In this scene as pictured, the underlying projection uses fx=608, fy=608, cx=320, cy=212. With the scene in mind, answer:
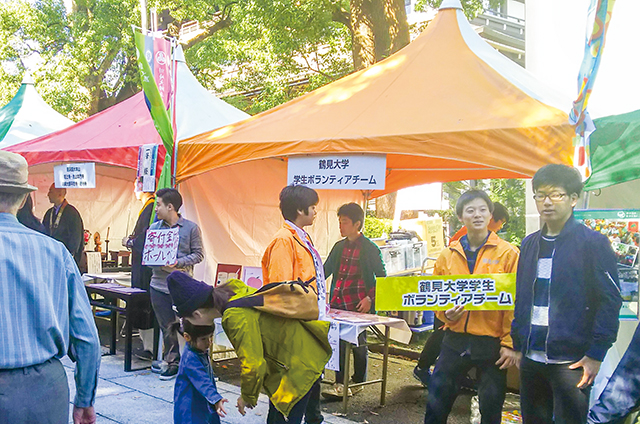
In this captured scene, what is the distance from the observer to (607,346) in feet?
10.1

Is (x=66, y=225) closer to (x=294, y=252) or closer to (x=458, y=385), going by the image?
(x=294, y=252)

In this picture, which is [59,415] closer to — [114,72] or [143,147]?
[143,147]

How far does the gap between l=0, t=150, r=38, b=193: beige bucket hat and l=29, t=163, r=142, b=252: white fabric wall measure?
9575 millimetres

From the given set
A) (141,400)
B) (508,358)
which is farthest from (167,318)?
(508,358)

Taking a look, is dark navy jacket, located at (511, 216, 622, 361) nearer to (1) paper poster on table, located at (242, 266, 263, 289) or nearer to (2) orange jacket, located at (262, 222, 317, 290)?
(2) orange jacket, located at (262, 222, 317, 290)

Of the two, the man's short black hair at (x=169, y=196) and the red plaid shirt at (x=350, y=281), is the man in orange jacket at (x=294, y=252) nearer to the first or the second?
the red plaid shirt at (x=350, y=281)

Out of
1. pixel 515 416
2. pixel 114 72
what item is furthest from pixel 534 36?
pixel 114 72

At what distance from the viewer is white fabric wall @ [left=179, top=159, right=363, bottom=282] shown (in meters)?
7.61

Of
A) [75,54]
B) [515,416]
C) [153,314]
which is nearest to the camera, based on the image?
[515,416]

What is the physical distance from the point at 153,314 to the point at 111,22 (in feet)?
42.4

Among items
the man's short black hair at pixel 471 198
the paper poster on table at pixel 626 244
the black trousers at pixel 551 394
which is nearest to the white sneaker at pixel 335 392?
the man's short black hair at pixel 471 198

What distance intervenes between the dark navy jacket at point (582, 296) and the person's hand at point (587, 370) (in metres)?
0.03

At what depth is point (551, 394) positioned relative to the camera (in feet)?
11.0

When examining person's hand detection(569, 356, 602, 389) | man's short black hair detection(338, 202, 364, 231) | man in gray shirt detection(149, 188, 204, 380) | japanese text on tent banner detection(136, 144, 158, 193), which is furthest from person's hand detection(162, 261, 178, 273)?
person's hand detection(569, 356, 602, 389)
